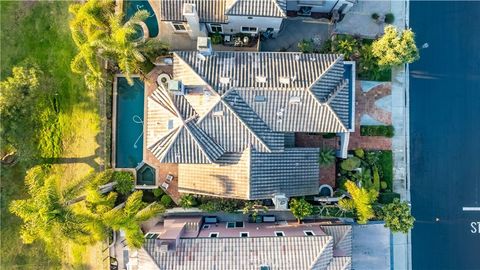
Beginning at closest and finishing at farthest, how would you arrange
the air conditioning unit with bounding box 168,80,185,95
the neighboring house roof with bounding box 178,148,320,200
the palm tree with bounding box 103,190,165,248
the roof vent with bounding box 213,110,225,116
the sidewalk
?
the air conditioning unit with bounding box 168,80,185,95, the palm tree with bounding box 103,190,165,248, the roof vent with bounding box 213,110,225,116, the neighboring house roof with bounding box 178,148,320,200, the sidewalk

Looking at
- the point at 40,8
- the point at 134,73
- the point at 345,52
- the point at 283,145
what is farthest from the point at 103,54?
the point at 345,52

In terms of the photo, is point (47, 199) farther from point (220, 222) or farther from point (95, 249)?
point (220, 222)

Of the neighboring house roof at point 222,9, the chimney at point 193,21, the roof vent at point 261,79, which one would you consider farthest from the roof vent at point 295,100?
the chimney at point 193,21

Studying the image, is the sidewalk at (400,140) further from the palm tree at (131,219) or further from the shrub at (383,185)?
the palm tree at (131,219)

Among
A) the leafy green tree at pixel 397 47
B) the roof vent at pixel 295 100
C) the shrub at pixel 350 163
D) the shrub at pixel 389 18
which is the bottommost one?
the shrub at pixel 350 163

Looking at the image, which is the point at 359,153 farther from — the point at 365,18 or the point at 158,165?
the point at 158,165

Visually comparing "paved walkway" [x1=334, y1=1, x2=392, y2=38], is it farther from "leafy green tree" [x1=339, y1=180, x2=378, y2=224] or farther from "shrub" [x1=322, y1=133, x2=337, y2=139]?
"leafy green tree" [x1=339, y1=180, x2=378, y2=224]

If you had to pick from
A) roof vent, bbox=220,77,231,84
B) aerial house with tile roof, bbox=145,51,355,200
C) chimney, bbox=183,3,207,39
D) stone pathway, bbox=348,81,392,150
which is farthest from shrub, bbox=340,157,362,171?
chimney, bbox=183,3,207,39
